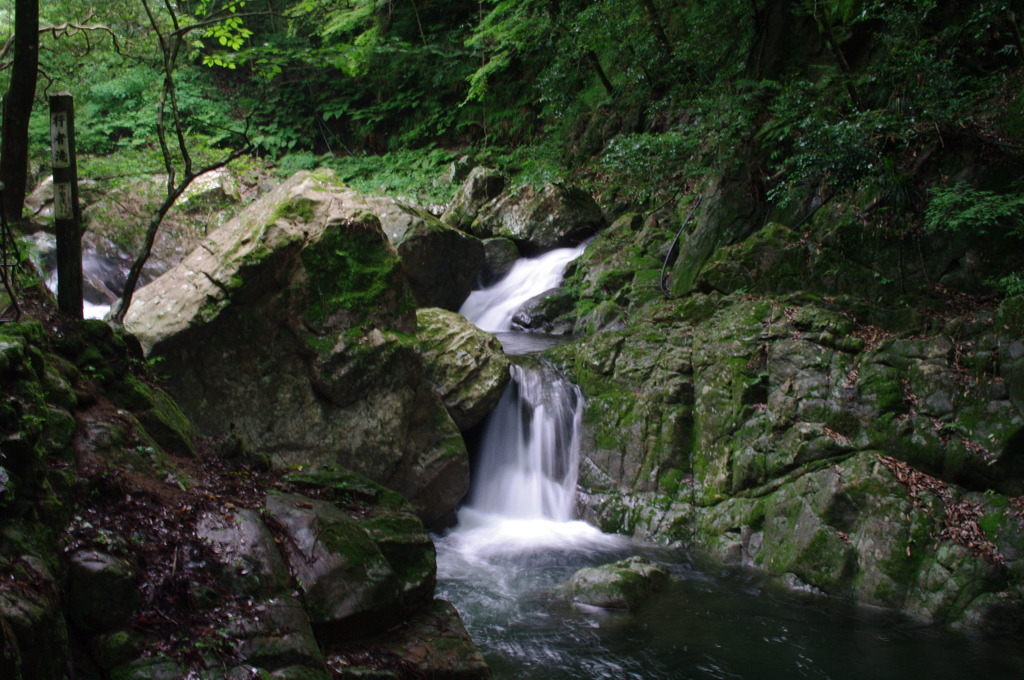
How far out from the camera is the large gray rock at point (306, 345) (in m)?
6.84

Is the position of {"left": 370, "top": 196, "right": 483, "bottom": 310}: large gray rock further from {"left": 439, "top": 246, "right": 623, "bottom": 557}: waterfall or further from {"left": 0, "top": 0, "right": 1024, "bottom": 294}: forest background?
{"left": 439, "top": 246, "right": 623, "bottom": 557}: waterfall

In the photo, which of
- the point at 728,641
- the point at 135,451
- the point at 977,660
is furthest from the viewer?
the point at 728,641

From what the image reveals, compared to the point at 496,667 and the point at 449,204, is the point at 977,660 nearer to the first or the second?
the point at 496,667

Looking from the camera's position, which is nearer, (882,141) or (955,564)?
(955,564)

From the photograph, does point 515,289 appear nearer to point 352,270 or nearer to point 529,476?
point 529,476

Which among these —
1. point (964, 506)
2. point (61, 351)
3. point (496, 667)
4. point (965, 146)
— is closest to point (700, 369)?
point (964, 506)

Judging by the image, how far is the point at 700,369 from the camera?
7902 millimetres

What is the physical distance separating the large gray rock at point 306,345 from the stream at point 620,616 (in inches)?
38.1

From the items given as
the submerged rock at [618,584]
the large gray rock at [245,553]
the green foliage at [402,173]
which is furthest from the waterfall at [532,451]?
the green foliage at [402,173]

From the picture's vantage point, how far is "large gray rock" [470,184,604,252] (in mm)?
14586

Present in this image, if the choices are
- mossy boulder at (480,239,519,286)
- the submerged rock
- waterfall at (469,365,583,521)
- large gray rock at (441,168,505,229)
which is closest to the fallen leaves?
the submerged rock

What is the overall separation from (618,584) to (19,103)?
6195 millimetres

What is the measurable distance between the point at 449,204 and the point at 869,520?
13316 mm

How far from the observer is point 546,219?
48.2 ft
